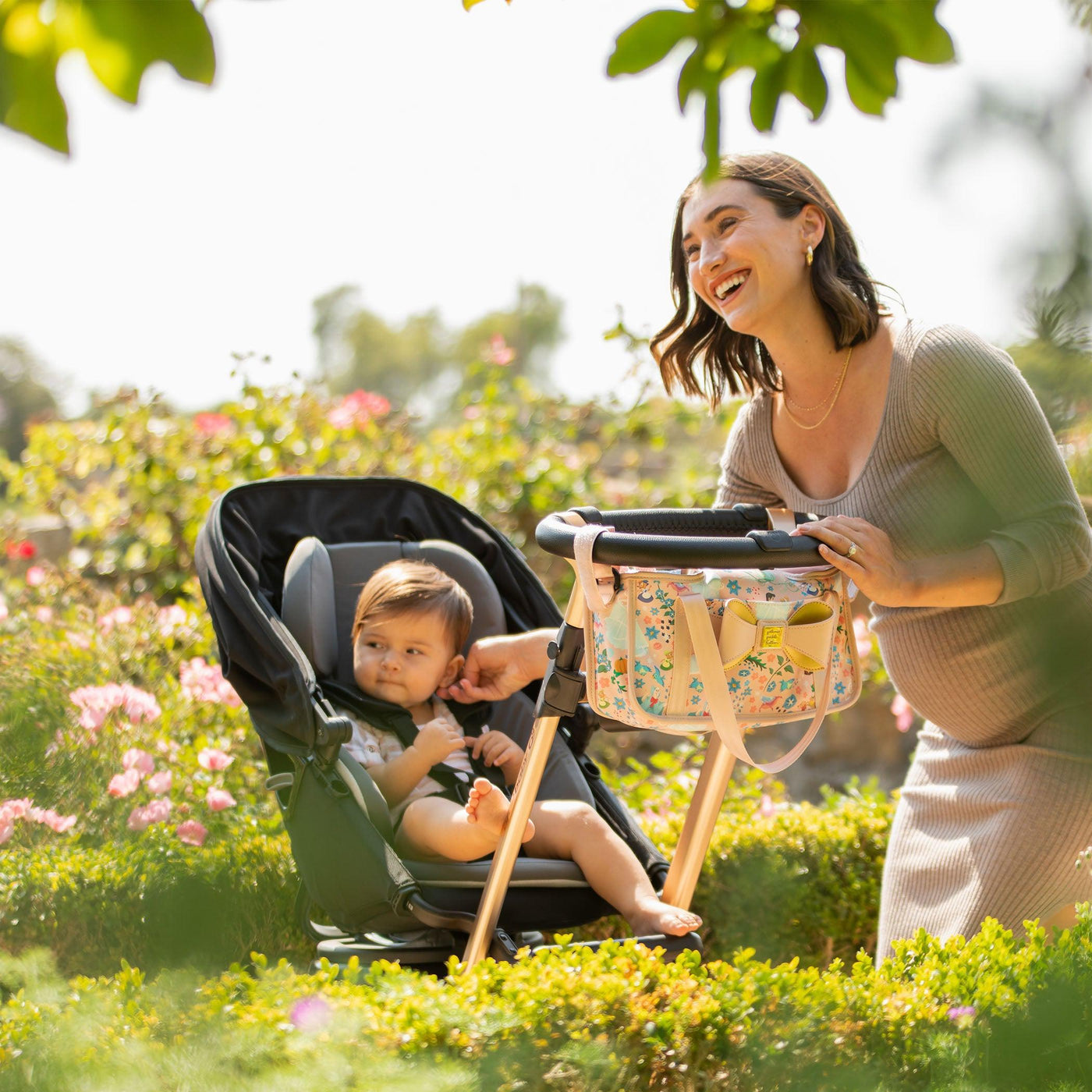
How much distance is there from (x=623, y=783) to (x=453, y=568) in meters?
1.11

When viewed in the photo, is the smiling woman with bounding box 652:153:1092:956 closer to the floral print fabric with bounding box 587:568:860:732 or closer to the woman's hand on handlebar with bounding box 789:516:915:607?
the woman's hand on handlebar with bounding box 789:516:915:607

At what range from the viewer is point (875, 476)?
7.08 ft

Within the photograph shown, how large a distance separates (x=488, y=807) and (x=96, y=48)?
159cm

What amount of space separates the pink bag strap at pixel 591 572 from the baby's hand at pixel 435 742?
813mm

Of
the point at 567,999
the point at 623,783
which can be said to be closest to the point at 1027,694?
the point at 567,999

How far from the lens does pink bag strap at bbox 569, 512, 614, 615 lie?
1.73 m

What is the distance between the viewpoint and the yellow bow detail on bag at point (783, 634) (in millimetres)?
A: 1726

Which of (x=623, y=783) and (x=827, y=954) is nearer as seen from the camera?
(x=827, y=954)

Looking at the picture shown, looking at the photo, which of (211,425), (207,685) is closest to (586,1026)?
(207,685)

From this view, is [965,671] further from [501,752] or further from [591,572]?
[501,752]

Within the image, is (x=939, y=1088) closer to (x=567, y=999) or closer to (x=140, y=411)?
(x=567, y=999)

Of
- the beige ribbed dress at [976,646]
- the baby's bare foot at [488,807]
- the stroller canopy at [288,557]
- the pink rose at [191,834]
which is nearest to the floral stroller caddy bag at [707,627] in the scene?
the beige ribbed dress at [976,646]

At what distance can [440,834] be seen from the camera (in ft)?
7.59

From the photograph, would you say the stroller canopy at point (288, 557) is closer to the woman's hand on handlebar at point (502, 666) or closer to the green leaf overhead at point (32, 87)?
the woman's hand on handlebar at point (502, 666)
